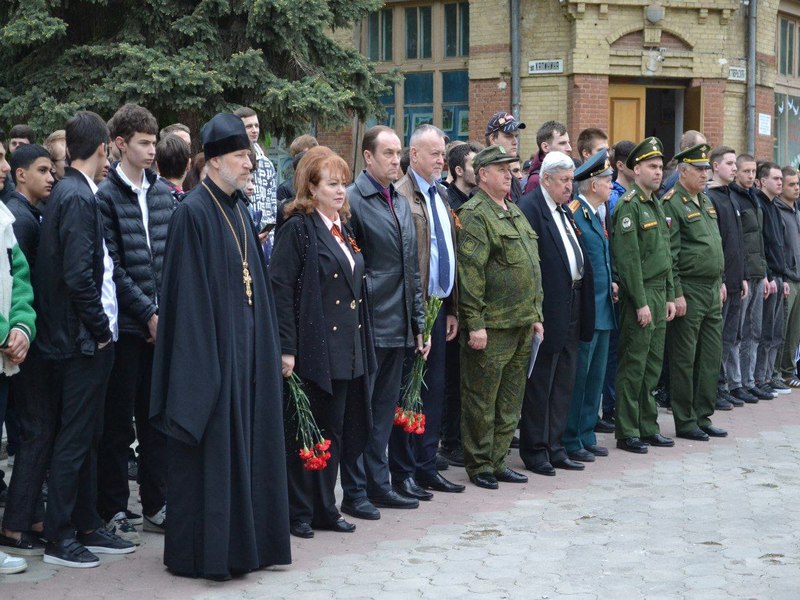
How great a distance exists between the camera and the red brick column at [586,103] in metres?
19.6

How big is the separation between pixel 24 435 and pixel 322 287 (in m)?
1.81

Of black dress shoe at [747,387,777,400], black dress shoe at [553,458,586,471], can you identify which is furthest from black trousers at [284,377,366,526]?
black dress shoe at [747,387,777,400]

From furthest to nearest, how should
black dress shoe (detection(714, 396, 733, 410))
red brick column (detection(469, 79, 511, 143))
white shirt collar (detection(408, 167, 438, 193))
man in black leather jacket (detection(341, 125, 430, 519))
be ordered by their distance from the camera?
red brick column (detection(469, 79, 511, 143)) → black dress shoe (detection(714, 396, 733, 410)) → white shirt collar (detection(408, 167, 438, 193)) → man in black leather jacket (detection(341, 125, 430, 519))

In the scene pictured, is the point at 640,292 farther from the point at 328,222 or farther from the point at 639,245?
the point at 328,222

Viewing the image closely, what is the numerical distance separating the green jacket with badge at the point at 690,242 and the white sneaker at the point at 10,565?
6175 mm

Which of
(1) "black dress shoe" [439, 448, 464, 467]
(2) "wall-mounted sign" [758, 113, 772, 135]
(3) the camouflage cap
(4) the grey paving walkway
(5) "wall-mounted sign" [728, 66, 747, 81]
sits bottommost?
(4) the grey paving walkway

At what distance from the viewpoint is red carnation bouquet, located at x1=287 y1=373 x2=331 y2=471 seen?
7.08 meters

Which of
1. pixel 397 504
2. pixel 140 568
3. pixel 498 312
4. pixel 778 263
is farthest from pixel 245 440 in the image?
pixel 778 263

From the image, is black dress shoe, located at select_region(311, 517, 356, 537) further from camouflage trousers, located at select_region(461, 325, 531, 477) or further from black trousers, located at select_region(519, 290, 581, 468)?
black trousers, located at select_region(519, 290, 581, 468)

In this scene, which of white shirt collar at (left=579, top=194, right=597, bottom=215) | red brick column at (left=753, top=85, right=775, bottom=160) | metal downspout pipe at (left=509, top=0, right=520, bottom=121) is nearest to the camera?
white shirt collar at (left=579, top=194, right=597, bottom=215)

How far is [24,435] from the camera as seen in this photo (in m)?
6.75

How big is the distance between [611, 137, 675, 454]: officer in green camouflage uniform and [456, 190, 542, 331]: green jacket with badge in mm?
1507

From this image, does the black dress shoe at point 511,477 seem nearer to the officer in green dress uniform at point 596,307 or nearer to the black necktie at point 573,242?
the officer in green dress uniform at point 596,307

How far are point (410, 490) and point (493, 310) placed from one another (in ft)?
4.46
